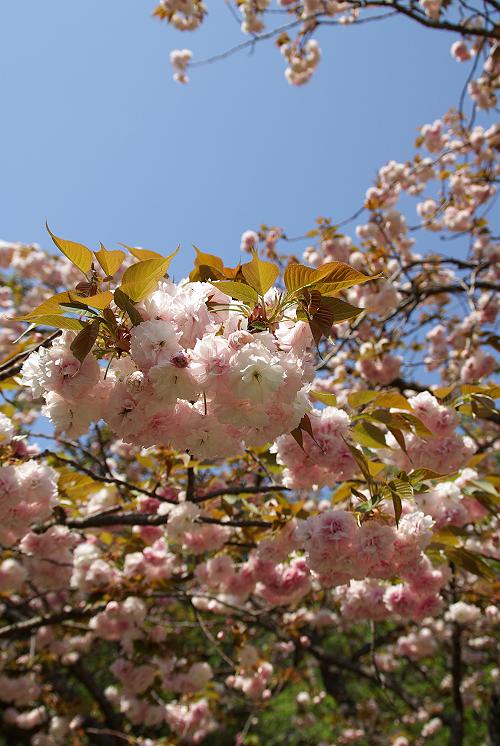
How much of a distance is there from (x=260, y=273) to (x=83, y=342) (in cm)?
34

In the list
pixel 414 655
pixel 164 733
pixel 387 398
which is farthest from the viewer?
pixel 164 733

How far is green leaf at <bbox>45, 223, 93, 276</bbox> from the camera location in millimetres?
926

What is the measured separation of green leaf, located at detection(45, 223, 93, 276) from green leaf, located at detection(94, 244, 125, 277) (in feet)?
0.06

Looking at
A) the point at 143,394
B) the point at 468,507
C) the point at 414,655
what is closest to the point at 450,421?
the point at 468,507

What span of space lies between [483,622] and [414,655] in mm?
1175

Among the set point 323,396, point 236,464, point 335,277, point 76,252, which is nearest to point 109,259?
point 76,252

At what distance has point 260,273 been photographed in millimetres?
938

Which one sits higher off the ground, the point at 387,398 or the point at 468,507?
the point at 387,398

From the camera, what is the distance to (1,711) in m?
6.03

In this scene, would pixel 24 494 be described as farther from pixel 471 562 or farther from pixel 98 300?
pixel 471 562

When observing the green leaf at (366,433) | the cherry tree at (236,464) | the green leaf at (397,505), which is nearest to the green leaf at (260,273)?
the cherry tree at (236,464)

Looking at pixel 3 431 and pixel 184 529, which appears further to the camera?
pixel 184 529

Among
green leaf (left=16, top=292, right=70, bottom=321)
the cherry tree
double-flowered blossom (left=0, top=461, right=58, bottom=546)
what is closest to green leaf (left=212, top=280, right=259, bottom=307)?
the cherry tree

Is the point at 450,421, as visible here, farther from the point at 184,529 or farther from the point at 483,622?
the point at 483,622
